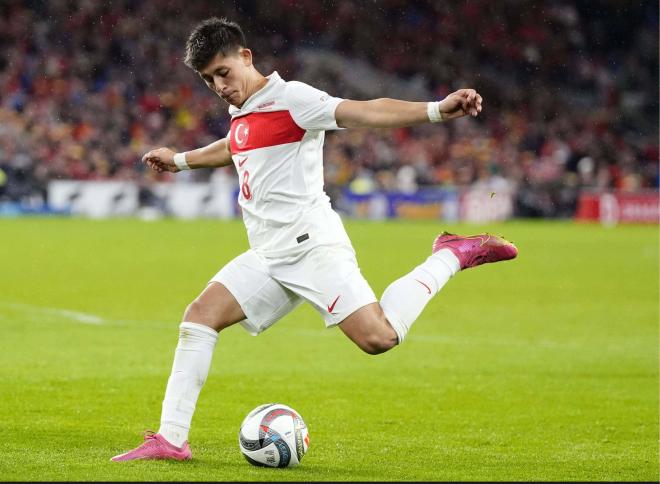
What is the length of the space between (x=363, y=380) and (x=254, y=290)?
339 centimetres

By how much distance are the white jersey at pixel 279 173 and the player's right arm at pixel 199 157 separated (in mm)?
535

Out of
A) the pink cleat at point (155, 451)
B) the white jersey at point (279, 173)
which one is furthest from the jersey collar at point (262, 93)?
the pink cleat at point (155, 451)

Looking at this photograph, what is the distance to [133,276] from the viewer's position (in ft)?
58.2

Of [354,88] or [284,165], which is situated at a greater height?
[284,165]

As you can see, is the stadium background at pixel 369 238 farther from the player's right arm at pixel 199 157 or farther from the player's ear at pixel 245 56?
the player's ear at pixel 245 56

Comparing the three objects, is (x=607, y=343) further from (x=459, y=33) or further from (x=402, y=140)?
(x=459, y=33)

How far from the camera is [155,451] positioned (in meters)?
5.93

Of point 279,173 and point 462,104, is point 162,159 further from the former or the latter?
point 462,104

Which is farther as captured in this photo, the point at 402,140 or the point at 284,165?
the point at 402,140

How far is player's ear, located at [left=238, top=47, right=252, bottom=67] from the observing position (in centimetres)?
599

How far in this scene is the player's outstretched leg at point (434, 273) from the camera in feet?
20.4

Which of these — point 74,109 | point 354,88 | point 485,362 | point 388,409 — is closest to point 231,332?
point 485,362

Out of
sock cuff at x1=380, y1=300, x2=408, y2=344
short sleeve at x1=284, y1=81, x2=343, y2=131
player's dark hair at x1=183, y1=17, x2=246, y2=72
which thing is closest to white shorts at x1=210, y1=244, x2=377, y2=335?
sock cuff at x1=380, y1=300, x2=408, y2=344

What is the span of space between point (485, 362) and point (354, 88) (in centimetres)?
3005
